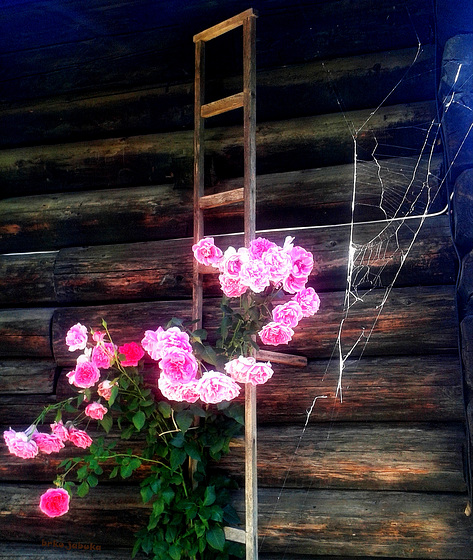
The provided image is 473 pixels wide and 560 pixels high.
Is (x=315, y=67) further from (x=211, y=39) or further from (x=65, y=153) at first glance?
(x=65, y=153)

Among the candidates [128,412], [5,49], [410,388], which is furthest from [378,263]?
[5,49]

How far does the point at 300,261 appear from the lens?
2395 millimetres

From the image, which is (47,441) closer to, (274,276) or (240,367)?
(240,367)

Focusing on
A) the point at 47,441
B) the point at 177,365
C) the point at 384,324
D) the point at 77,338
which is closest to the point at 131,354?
the point at 77,338

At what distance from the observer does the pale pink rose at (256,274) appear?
2.30 meters

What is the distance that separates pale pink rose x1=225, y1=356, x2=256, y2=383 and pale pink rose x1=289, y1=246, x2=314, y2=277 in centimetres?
38

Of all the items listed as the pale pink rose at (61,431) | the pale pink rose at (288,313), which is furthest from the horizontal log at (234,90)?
the pale pink rose at (61,431)

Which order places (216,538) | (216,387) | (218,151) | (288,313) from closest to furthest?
(216,387) → (288,313) → (216,538) → (218,151)

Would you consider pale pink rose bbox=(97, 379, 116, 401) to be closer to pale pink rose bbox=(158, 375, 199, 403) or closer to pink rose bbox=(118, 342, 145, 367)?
pink rose bbox=(118, 342, 145, 367)

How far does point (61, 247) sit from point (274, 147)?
118cm

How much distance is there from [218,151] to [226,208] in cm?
28

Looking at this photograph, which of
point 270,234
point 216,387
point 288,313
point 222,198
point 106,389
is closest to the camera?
point 216,387

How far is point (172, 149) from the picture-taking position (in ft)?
10.3

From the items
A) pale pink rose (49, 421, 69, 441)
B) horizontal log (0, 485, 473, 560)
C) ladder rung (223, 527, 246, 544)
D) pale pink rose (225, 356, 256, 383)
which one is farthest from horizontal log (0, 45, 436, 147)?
ladder rung (223, 527, 246, 544)
